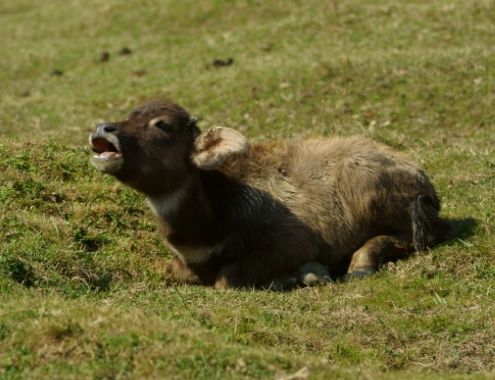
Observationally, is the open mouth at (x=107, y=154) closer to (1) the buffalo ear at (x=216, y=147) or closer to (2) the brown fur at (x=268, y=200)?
(2) the brown fur at (x=268, y=200)

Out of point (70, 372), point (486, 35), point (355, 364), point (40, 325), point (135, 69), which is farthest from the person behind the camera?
point (135, 69)

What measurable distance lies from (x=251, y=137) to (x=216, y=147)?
307 inches

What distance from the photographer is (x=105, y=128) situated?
33.8 feet

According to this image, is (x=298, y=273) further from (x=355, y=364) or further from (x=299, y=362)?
(x=299, y=362)

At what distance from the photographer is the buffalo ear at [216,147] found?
425 inches

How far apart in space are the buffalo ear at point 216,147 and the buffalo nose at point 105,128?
1026mm

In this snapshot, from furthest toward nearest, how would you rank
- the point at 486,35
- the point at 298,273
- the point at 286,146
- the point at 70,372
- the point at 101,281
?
the point at 486,35 → the point at 286,146 → the point at 298,273 → the point at 101,281 → the point at 70,372

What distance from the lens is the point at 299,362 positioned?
25.2ft

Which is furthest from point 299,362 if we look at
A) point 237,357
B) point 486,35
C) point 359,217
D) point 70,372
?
point 486,35

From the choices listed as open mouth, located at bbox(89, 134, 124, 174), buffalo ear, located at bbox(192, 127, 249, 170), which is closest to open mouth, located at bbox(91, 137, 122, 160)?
open mouth, located at bbox(89, 134, 124, 174)

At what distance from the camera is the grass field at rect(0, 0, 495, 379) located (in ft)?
25.6

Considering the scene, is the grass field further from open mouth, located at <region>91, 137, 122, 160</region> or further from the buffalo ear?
the buffalo ear

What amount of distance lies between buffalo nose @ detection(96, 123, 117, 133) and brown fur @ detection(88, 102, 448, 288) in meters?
0.02

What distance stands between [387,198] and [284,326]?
299 centimetres
